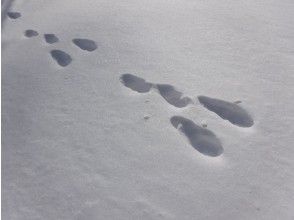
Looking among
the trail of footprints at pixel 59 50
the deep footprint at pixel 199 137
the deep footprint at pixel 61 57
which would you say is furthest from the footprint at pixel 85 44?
the deep footprint at pixel 199 137

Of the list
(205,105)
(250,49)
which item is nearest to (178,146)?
(205,105)

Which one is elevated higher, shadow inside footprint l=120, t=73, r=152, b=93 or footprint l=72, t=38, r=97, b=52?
footprint l=72, t=38, r=97, b=52

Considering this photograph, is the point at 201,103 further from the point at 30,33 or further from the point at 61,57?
the point at 30,33

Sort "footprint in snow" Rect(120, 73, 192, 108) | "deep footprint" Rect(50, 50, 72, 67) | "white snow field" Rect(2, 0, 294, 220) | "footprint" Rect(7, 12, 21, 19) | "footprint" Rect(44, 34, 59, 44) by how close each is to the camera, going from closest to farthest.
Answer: "white snow field" Rect(2, 0, 294, 220)
"footprint in snow" Rect(120, 73, 192, 108)
"deep footprint" Rect(50, 50, 72, 67)
"footprint" Rect(44, 34, 59, 44)
"footprint" Rect(7, 12, 21, 19)

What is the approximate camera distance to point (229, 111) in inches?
92.4

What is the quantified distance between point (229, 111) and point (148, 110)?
392 millimetres

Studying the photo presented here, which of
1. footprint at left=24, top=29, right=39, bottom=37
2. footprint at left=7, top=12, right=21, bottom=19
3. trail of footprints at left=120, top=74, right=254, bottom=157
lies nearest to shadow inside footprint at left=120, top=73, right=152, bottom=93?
trail of footprints at left=120, top=74, right=254, bottom=157

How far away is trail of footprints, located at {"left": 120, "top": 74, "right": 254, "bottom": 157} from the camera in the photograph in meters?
2.20

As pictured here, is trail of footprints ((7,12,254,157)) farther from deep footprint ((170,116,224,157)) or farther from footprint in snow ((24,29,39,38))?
footprint in snow ((24,29,39,38))

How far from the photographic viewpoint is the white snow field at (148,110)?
6.49ft

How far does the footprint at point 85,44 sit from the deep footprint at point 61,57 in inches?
4.2

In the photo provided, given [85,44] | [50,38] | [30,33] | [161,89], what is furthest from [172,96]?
[30,33]

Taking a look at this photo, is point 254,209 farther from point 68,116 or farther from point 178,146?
point 68,116

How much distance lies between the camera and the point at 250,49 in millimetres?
2648
